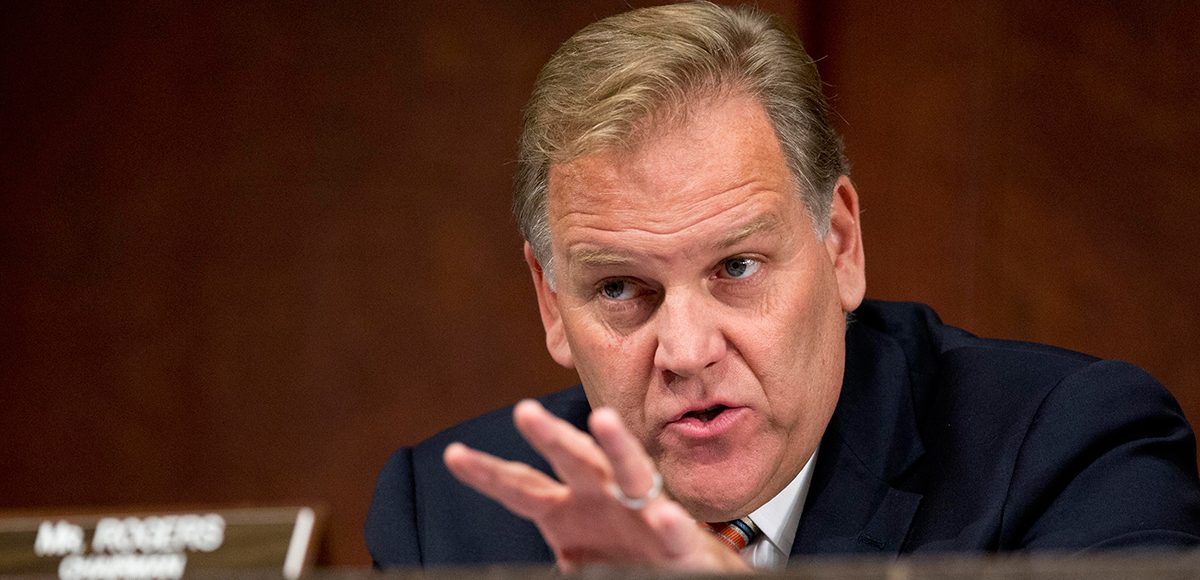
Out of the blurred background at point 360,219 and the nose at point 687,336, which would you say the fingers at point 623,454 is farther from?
the blurred background at point 360,219

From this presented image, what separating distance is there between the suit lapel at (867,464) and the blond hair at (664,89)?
23 cm

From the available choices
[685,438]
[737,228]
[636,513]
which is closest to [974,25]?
[737,228]

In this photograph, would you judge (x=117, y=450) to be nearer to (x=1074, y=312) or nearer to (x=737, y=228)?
(x=737, y=228)

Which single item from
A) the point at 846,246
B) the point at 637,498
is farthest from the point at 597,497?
the point at 846,246

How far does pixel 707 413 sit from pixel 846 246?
0.32 meters

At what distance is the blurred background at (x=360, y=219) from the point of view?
2.23 meters

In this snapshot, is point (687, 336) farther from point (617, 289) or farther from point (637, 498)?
point (637, 498)

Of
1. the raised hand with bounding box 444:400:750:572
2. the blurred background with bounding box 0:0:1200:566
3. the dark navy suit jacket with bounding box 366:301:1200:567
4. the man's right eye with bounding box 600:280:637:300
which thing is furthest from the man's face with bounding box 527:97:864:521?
the blurred background with bounding box 0:0:1200:566

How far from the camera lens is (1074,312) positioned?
2258 mm

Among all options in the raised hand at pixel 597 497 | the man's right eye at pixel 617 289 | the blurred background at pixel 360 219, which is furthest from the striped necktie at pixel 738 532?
the blurred background at pixel 360 219

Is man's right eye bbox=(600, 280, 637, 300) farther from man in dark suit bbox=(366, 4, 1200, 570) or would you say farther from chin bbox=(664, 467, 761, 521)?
chin bbox=(664, 467, 761, 521)

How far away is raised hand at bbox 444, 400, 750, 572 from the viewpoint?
1001mm

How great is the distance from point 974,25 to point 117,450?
162 cm

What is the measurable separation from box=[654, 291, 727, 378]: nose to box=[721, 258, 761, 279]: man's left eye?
2.0 inches
